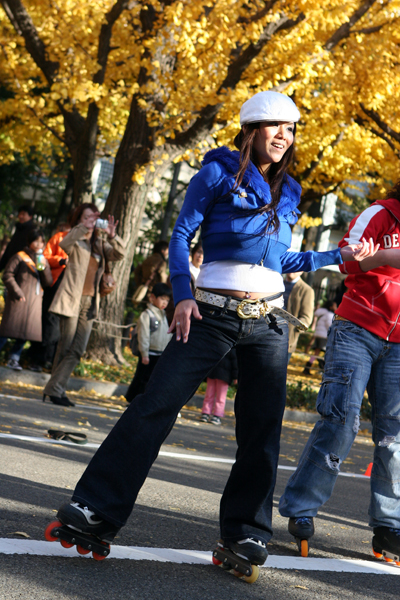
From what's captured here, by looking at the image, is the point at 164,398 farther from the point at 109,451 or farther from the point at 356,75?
the point at 356,75

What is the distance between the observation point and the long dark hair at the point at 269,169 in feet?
10.7

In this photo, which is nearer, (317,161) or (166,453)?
(166,453)

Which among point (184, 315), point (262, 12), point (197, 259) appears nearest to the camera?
point (184, 315)

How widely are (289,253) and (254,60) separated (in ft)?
30.0

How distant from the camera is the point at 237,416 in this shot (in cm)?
336

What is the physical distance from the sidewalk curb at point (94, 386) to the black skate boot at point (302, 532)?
21.1 ft

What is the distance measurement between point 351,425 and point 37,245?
6598 mm

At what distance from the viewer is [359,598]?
3.09 metres

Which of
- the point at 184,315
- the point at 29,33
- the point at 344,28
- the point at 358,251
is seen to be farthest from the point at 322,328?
the point at 184,315

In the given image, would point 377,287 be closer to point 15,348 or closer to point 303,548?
point 303,548

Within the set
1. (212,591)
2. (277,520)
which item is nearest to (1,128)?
(277,520)

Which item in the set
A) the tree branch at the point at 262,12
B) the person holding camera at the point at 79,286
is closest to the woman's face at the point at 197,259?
the person holding camera at the point at 79,286

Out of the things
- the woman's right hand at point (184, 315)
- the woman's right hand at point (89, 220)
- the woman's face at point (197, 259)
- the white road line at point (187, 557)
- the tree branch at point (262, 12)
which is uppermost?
the tree branch at point (262, 12)

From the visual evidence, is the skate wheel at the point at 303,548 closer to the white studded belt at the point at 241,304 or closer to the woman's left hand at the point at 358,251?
the white studded belt at the point at 241,304
